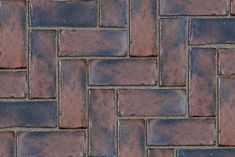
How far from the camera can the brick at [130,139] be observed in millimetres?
1521

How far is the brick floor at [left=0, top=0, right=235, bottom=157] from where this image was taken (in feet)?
4.97

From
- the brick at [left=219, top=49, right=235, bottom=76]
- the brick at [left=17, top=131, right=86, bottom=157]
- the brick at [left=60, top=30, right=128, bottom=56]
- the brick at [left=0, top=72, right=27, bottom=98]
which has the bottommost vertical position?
the brick at [left=17, top=131, right=86, bottom=157]

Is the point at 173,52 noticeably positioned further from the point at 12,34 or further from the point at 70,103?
the point at 12,34

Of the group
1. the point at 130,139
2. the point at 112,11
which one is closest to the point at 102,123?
the point at 130,139

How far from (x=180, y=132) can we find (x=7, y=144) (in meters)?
0.52

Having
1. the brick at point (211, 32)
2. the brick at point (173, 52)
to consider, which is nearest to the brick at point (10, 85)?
the brick at point (173, 52)

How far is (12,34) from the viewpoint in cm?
151

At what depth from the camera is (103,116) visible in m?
1.52

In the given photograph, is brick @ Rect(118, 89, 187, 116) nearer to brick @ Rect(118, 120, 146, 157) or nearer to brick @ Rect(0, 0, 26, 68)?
brick @ Rect(118, 120, 146, 157)

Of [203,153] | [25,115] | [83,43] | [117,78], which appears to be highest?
[83,43]

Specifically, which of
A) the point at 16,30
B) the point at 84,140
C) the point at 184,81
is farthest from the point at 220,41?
the point at 16,30

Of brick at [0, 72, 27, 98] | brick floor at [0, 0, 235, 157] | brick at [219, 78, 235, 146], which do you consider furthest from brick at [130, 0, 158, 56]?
brick at [0, 72, 27, 98]

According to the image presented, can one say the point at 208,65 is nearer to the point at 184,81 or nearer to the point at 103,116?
the point at 184,81

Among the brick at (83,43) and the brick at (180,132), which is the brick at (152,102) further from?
the brick at (83,43)
